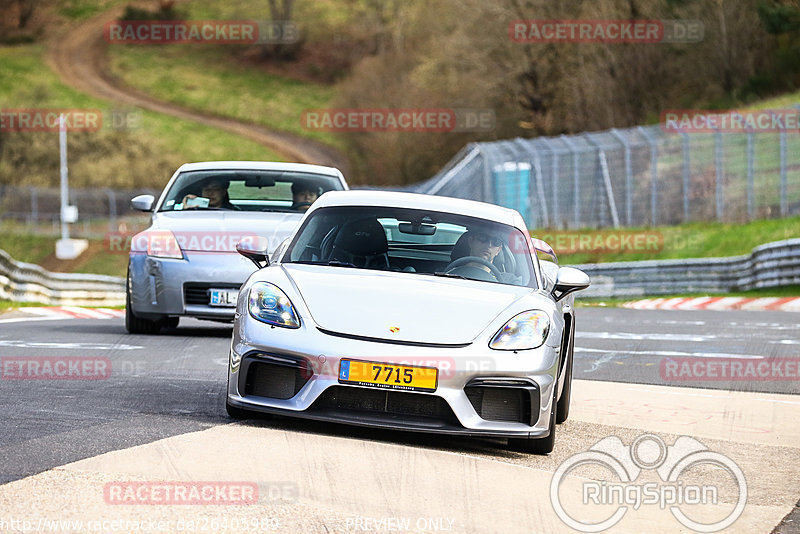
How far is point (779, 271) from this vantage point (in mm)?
22719

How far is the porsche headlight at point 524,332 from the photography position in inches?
276

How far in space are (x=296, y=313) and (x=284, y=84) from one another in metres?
91.2

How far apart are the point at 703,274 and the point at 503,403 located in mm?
18253

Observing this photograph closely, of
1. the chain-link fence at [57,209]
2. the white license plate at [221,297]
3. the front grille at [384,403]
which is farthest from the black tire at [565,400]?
the chain-link fence at [57,209]

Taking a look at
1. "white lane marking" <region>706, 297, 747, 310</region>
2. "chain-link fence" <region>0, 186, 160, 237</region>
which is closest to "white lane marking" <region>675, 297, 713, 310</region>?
"white lane marking" <region>706, 297, 747, 310</region>

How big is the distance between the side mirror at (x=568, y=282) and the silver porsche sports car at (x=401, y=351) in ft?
0.04

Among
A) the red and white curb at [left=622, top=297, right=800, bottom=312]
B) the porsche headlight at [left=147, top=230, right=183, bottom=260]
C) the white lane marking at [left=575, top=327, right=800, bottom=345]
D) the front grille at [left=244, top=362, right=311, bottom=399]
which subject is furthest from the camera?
the red and white curb at [left=622, top=297, right=800, bottom=312]


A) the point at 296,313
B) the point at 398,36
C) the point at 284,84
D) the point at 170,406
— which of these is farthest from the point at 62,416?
the point at 284,84

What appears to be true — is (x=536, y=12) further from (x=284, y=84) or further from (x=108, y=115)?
(x=284, y=84)

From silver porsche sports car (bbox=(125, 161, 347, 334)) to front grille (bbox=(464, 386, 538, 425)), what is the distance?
5459mm

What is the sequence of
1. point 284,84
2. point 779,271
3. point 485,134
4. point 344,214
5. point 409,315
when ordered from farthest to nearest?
point 284,84 → point 485,134 → point 779,271 → point 344,214 → point 409,315

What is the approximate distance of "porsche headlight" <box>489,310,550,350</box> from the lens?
7.01 m

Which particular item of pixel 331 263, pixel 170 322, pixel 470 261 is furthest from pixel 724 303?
pixel 331 263

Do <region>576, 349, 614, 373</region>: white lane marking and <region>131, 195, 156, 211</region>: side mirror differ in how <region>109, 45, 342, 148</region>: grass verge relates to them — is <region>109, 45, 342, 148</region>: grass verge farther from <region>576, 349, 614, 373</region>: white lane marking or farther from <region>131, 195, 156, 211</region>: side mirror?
<region>576, 349, 614, 373</region>: white lane marking
